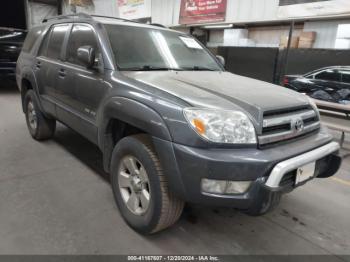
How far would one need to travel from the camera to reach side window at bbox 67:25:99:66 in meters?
2.92

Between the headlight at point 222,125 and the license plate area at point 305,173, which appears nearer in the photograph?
the headlight at point 222,125

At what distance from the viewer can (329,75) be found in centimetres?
801

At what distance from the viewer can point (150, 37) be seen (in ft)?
10.1

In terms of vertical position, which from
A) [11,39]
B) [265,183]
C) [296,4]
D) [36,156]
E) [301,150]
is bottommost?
[36,156]

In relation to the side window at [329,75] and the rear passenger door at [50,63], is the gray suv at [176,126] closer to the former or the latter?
the rear passenger door at [50,63]

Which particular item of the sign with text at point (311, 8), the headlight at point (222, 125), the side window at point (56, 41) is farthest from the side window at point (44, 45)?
the sign with text at point (311, 8)

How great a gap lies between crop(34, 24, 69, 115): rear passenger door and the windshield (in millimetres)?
Answer: 991

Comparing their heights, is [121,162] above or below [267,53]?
below

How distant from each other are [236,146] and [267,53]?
9.02m

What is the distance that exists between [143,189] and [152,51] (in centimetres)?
140

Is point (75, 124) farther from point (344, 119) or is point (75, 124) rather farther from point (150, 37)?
point (344, 119)

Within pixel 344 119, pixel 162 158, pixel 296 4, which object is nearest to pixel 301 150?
pixel 162 158

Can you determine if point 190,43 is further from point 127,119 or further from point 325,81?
point 325,81

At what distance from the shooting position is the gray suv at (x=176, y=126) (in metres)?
1.87
